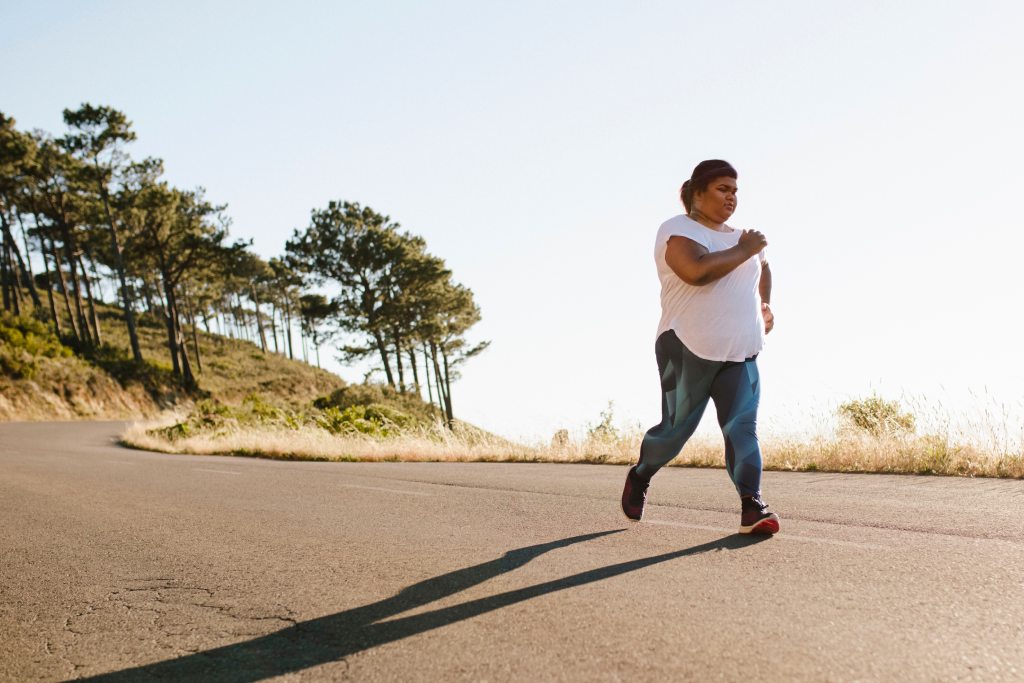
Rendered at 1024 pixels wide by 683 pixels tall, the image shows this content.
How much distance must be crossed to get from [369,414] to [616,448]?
1256 centimetres

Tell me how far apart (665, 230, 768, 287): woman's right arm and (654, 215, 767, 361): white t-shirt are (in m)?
0.07

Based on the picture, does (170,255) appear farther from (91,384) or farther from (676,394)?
(676,394)

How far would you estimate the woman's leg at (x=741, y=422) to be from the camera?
14.2 feet

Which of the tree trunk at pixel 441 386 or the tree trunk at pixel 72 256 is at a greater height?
the tree trunk at pixel 72 256

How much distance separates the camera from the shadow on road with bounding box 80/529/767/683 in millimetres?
2703

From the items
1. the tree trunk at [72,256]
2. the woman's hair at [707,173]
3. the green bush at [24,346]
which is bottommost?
the woman's hair at [707,173]

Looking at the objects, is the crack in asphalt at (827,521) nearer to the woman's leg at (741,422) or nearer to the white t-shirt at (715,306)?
the woman's leg at (741,422)

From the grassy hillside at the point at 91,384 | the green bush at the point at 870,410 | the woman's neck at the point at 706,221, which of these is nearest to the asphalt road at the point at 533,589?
the woman's neck at the point at 706,221

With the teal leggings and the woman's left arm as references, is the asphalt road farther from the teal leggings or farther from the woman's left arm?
the woman's left arm

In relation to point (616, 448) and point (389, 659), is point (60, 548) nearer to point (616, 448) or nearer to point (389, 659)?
point (389, 659)

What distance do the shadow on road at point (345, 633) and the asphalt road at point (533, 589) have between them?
0.01 metres

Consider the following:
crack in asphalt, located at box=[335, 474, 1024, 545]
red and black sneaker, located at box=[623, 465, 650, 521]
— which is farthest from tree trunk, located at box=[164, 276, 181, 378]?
red and black sneaker, located at box=[623, 465, 650, 521]

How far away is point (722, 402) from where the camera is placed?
14.3 ft

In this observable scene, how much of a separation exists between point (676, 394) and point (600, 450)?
22.8 feet
